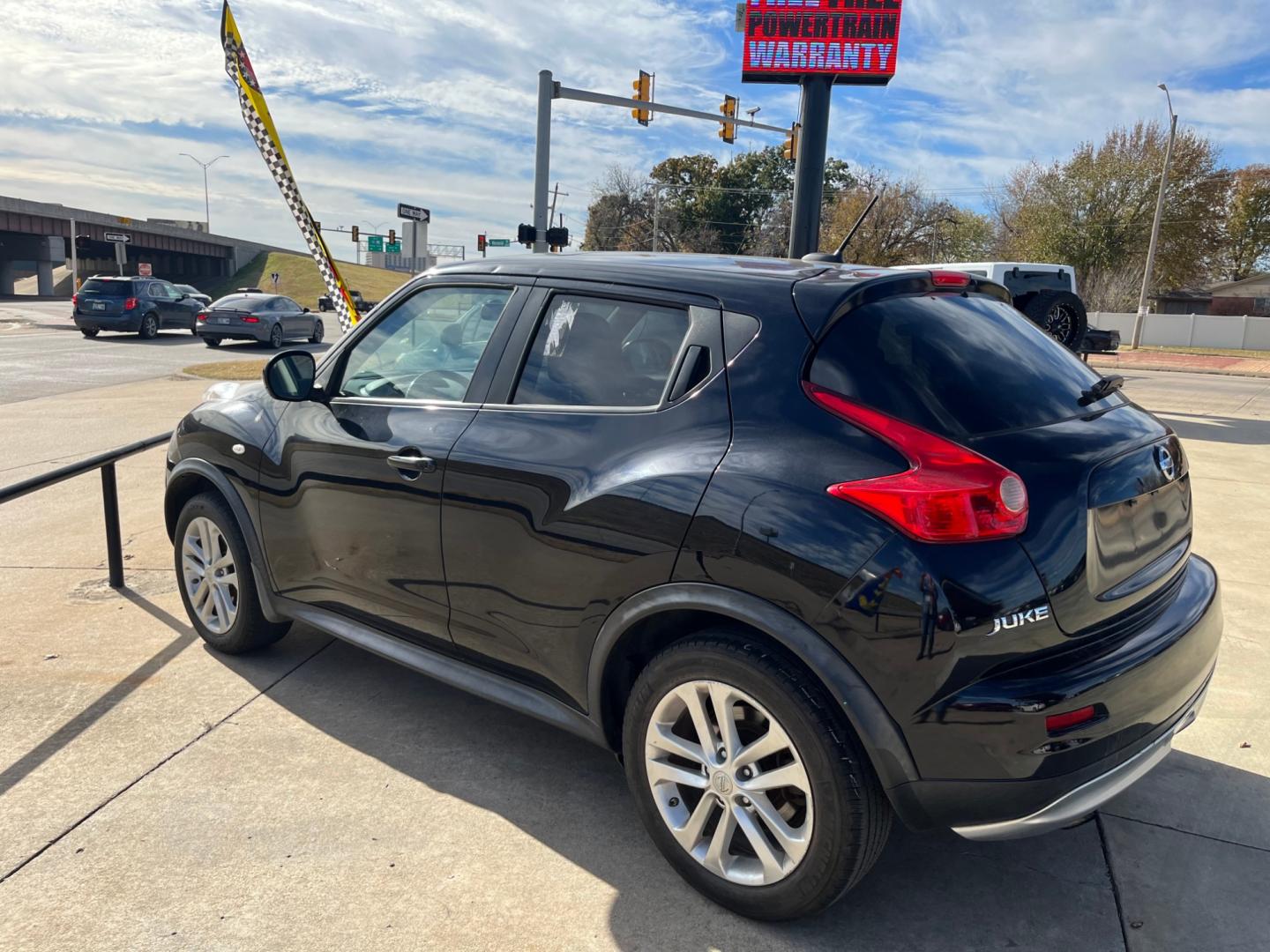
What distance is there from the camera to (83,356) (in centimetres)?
2088

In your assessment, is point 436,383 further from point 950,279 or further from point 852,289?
point 950,279

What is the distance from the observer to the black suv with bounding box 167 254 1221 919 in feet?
7.07

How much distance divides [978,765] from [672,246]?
64043 millimetres

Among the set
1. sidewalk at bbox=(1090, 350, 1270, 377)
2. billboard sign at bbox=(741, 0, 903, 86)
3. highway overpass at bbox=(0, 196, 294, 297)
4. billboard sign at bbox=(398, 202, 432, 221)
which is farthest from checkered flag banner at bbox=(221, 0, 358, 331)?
highway overpass at bbox=(0, 196, 294, 297)

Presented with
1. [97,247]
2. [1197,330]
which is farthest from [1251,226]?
[97,247]

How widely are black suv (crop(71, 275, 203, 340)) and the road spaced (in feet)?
1.37

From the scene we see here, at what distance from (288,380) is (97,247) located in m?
85.7

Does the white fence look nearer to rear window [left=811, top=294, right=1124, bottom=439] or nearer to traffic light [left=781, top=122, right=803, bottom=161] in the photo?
traffic light [left=781, top=122, right=803, bottom=161]

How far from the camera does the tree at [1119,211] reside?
147ft

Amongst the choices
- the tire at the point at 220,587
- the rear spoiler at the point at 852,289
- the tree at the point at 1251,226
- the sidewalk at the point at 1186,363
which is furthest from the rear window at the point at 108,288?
the tree at the point at 1251,226

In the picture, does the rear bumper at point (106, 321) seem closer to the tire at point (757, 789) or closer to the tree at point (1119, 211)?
the tire at point (757, 789)

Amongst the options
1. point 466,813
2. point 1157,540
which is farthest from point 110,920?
point 1157,540

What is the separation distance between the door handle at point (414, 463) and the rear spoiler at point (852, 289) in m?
1.30

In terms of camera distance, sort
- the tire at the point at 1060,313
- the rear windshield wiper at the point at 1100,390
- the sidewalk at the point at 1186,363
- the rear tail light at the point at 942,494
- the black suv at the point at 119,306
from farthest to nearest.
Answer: the sidewalk at the point at 1186,363 < the black suv at the point at 119,306 < the tire at the point at 1060,313 < the rear windshield wiper at the point at 1100,390 < the rear tail light at the point at 942,494
